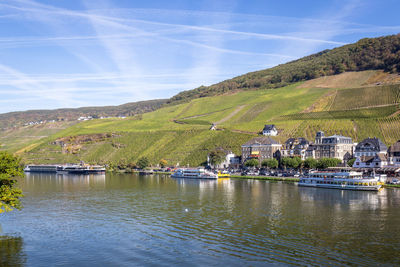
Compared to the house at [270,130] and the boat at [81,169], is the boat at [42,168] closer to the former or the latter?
the boat at [81,169]

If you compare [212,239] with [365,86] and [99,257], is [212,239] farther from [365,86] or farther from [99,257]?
[365,86]

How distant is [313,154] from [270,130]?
83.6 ft

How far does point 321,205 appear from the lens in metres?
63.2

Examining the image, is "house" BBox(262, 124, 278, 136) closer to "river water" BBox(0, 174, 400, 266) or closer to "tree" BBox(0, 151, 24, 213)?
"river water" BBox(0, 174, 400, 266)


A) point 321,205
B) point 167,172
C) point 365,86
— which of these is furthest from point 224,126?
point 321,205

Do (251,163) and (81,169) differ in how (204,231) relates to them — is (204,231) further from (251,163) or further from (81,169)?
(81,169)

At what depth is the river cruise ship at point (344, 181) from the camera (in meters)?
82.8

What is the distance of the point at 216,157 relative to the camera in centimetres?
13662

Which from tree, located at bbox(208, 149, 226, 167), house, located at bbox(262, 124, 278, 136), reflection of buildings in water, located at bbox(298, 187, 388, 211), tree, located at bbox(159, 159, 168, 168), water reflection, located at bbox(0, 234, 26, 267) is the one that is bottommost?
reflection of buildings in water, located at bbox(298, 187, 388, 211)

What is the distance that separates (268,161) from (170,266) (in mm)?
96821

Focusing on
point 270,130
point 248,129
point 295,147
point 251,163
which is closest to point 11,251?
point 251,163

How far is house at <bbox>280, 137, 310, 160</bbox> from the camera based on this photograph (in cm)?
12975

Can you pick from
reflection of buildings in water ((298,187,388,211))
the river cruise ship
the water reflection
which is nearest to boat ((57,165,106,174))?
the river cruise ship

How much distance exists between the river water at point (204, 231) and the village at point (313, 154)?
38051 millimetres
